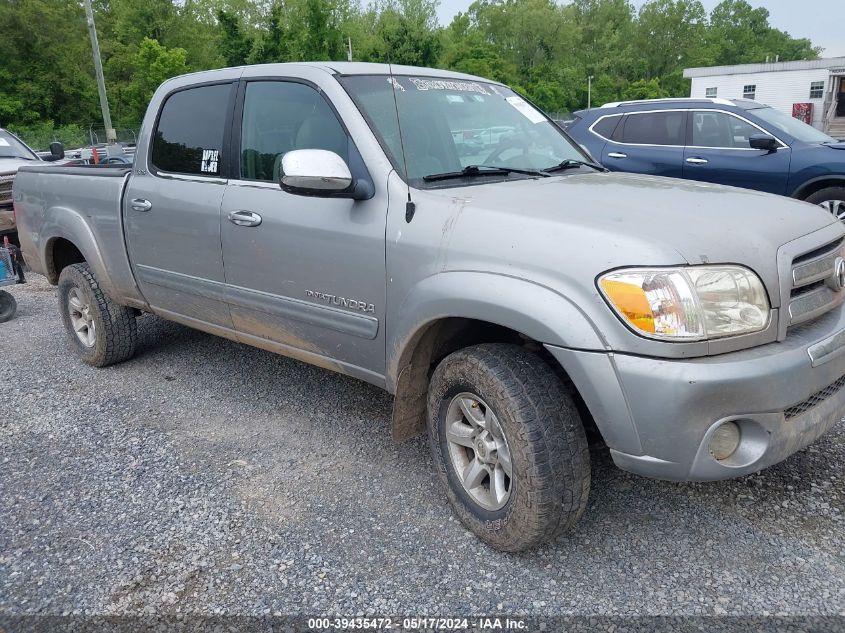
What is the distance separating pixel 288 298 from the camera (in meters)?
→ 3.39

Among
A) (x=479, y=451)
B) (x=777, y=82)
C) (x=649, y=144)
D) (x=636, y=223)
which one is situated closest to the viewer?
(x=636, y=223)

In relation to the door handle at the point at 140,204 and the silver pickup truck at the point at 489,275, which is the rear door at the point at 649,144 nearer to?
the silver pickup truck at the point at 489,275

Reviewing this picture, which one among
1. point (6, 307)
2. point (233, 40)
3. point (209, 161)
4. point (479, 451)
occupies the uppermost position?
point (233, 40)

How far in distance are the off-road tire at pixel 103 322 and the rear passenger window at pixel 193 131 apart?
3.66 ft

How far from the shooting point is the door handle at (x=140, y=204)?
4.12 meters

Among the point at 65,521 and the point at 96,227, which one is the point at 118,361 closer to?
the point at 96,227

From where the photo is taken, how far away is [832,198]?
7.66 meters

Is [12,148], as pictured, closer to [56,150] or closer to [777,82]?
[56,150]

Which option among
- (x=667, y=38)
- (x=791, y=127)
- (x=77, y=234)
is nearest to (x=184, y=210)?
(x=77, y=234)

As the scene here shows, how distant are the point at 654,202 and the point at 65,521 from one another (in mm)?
2764

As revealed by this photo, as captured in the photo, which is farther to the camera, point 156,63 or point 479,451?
point 156,63

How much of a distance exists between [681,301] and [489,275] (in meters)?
0.66

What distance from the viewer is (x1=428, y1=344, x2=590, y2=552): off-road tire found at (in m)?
2.45

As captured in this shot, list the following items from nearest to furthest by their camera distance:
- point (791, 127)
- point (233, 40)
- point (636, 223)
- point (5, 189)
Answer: point (636, 223)
point (5, 189)
point (791, 127)
point (233, 40)
